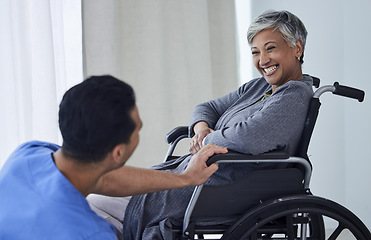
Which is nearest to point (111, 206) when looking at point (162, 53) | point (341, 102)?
Result: point (162, 53)

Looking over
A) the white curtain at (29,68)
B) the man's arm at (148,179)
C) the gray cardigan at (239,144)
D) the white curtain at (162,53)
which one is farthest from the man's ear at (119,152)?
the white curtain at (162,53)

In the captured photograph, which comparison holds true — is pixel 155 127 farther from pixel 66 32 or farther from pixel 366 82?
pixel 366 82

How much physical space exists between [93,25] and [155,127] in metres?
0.73

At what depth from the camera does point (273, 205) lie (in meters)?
1.55

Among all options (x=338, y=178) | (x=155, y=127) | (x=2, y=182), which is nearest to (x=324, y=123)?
(x=338, y=178)

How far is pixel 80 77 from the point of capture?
277 centimetres

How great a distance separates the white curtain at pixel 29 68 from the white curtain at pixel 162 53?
288 mm

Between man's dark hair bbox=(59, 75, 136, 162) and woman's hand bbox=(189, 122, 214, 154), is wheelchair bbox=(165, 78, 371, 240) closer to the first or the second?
woman's hand bbox=(189, 122, 214, 154)

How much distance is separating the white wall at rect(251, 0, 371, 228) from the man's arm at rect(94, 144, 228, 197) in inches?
63.7

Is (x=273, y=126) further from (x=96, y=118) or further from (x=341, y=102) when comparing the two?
(x=341, y=102)

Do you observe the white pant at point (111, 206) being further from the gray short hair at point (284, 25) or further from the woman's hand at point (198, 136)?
the gray short hair at point (284, 25)

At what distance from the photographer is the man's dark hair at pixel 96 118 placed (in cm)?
102

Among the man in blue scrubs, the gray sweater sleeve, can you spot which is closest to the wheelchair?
the gray sweater sleeve

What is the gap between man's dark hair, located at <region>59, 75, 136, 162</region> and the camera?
1.02 m
